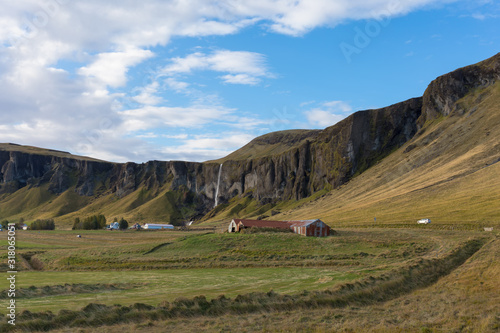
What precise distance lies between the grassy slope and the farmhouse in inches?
937

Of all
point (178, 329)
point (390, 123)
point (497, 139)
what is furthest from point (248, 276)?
point (390, 123)

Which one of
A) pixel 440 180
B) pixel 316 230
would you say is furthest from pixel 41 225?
pixel 440 180

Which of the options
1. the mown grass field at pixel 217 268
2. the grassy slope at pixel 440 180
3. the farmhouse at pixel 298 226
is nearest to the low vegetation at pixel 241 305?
the mown grass field at pixel 217 268

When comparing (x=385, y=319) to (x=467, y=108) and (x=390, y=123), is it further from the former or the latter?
(x=390, y=123)

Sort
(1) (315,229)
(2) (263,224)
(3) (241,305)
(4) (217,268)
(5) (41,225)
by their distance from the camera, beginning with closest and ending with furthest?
1. (3) (241,305)
2. (4) (217,268)
3. (1) (315,229)
4. (2) (263,224)
5. (5) (41,225)

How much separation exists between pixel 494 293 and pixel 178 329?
19.5m

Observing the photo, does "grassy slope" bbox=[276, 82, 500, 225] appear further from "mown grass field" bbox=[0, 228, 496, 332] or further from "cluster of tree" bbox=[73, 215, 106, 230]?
"cluster of tree" bbox=[73, 215, 106, 230]

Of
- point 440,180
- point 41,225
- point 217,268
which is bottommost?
point 217,268

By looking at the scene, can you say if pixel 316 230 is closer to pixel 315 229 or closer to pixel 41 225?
pixel 315 229

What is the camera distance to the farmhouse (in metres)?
73.3

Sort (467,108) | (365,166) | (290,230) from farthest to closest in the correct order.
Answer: (365,166)
(467,108)
(290,230)

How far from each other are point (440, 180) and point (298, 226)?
55230mm

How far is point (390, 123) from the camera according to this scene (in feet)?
624

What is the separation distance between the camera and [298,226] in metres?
77.3
